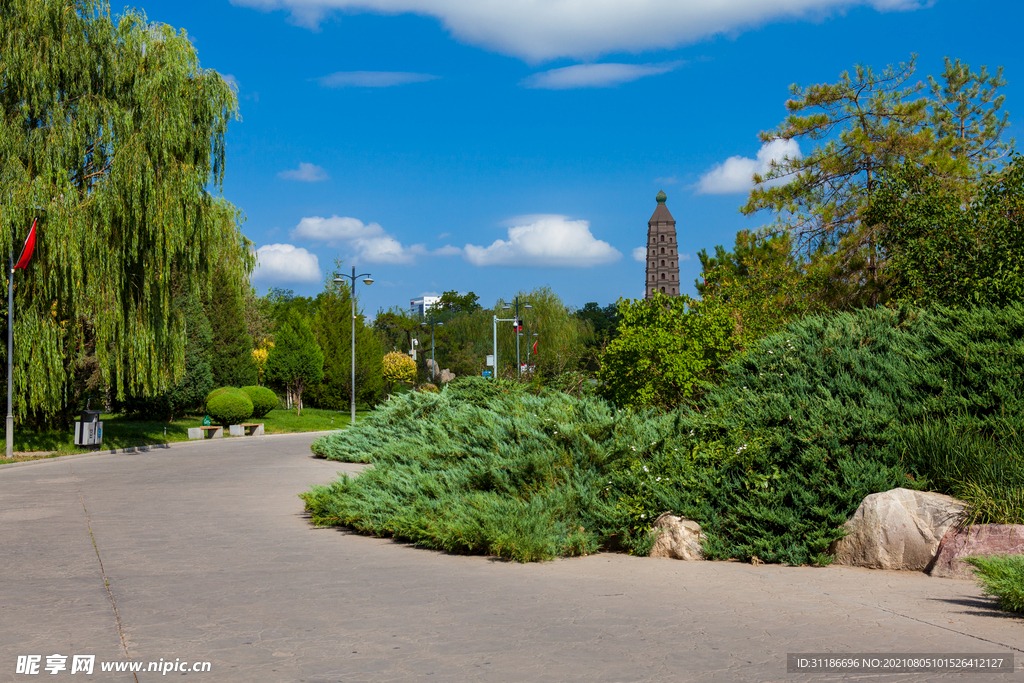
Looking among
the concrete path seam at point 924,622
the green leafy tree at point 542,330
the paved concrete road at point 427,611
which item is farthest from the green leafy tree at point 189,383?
the concrete path seam at point 924,622

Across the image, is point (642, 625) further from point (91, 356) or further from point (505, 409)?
point (91, 356)

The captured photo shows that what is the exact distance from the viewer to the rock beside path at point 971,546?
7.04m

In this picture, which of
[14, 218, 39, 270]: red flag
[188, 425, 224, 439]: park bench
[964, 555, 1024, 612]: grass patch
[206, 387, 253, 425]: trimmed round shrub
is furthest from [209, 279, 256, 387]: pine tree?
[964, 555, 1024, 612]: grass patch

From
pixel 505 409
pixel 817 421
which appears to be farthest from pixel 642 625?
pixel 505 409

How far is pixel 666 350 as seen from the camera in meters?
17.4

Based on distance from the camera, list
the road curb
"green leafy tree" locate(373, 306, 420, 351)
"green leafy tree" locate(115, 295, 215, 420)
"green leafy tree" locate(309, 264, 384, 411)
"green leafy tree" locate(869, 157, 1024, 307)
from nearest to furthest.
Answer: "green leafy tree" locate(869, 157, 1024, 307), the road curb, "green leafy tree" locate(115, 295, 215, 420), "green leafy tree" locate(309, 264, 384, 411), "green leafy tree" locate(373, 306, 420, 351)

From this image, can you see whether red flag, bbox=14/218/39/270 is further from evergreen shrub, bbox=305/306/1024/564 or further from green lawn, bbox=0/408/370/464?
evergreen shrub, bbox=305/306/1024/564

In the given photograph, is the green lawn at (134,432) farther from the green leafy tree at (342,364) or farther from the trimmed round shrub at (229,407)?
the green leafy tree at (342,364)

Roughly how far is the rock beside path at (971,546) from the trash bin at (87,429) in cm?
2126

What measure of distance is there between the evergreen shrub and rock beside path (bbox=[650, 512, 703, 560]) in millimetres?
127

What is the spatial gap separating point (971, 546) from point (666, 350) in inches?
408

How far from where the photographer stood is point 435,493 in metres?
10.0

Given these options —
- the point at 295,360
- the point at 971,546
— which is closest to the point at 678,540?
the point at 971,546

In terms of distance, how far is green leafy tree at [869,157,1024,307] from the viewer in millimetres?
11234
